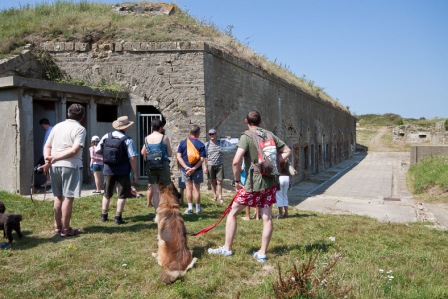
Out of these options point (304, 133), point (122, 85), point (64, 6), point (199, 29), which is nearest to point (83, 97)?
point (122, 85)

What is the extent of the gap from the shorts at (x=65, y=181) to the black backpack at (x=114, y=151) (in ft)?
2.40

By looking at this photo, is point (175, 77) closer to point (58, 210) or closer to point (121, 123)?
point (121, 123)

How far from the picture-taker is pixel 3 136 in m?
9.25

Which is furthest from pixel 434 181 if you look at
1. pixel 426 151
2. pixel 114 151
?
pixel 114 151

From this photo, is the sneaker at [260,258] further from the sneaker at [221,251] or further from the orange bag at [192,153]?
the orange bag at [192,153]

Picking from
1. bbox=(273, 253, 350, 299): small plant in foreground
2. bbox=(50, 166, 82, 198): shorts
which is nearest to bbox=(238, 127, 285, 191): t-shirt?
bbox=(273, 253, 350, 299): small plant in foreground

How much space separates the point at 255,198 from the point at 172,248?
46.8 inches

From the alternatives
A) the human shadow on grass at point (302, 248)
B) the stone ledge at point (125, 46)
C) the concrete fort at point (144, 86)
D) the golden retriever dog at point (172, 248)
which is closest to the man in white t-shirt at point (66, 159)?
the golden retriever dog at point (172, 248)

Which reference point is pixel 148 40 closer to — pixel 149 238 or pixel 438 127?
pixel 149 238

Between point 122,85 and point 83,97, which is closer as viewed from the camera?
point 83,97

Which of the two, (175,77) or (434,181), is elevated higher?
(175,77)

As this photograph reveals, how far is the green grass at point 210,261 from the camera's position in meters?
4.33

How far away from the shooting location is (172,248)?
472 centimetres

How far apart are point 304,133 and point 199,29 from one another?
9.80 metres
